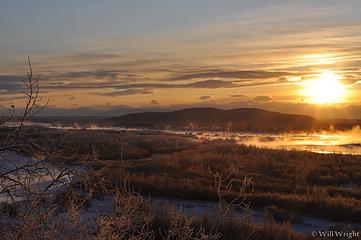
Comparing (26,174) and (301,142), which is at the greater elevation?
(26,174)

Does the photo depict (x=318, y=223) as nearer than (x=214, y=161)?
Yes

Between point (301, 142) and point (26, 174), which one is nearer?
point (26, 174)

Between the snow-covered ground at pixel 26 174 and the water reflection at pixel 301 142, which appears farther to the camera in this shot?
the water reflection at pixel 301 142

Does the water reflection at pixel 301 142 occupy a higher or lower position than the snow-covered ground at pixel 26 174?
lower

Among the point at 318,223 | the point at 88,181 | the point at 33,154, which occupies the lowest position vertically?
the point at 318,223

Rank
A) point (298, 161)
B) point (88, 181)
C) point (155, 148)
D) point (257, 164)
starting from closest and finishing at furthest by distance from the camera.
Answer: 1. point (88, 181)
2. point (257, 164)
3. point (298, 161)
4. point (155, 148)

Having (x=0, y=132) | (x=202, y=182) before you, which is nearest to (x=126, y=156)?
(x=202, y=182)

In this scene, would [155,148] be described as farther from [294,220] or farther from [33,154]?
[33,154]

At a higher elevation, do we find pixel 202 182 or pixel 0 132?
pixel 0 132

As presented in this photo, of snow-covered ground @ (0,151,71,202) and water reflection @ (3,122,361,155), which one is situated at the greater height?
snow-covered ground @ (0,151,71,202)

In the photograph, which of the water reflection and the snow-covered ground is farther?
the water reflection

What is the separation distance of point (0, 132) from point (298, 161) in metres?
21.7

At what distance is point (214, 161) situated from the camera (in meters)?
25.0

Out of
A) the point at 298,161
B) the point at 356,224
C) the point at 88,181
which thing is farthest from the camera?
the point at 298,161
